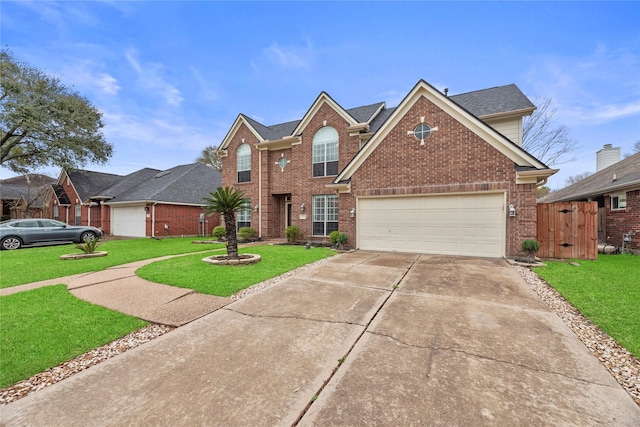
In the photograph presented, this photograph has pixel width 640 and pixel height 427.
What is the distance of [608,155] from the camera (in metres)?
18.9

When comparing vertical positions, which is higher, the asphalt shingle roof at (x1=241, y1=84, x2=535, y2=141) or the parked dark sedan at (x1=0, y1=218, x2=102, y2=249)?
the asphalt shingle roof at (x1=241, y1=84, x2=535, y2=141)

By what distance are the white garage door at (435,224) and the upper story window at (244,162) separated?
28.2 ft

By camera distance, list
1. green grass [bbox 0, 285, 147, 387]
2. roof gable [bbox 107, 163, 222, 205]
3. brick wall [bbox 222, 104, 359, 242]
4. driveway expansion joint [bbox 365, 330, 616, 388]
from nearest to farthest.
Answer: driveway expansion joint [bbox 365, 330, 616, 388] → green grass [bbox 0, 285, 147, 387] → brick wall [bbox 222, 104, 359, 242] → roof gable [bbox 107, 163, 222, 205]

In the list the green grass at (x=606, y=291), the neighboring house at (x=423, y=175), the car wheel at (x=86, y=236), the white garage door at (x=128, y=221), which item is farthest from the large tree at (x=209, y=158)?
the green grass at (x=606, y=291)

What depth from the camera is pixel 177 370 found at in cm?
260

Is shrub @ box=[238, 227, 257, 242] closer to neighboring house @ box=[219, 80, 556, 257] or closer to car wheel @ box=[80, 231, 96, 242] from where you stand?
neighboring house @ box=[219, 80, 556, 257]

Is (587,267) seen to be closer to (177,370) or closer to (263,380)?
(263,380)

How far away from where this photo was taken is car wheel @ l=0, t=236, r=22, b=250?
1195 cm

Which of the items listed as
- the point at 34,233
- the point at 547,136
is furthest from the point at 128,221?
the point at 547,136

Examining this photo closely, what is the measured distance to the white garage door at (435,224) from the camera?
28.8ft

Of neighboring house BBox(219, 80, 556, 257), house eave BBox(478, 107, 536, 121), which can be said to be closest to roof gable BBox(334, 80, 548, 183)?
neighboring house BBox(219, 80, 556, 257)

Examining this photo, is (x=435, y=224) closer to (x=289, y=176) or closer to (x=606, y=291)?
(x=606, y=291)

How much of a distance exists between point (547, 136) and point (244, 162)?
2235 centimetres

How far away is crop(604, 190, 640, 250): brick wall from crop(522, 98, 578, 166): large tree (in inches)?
378
